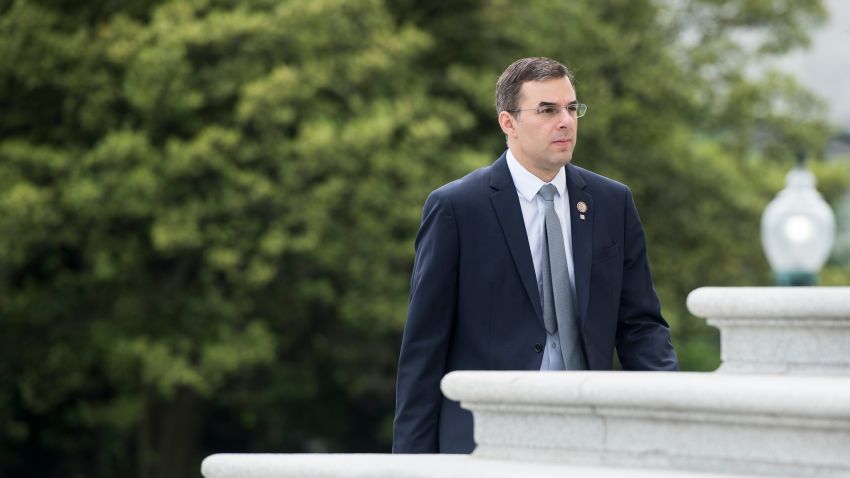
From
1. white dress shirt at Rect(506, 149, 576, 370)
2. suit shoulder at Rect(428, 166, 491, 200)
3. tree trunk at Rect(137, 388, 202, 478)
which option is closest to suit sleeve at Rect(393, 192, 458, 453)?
suit shoulder at Rect(428, 166, 491, 200)

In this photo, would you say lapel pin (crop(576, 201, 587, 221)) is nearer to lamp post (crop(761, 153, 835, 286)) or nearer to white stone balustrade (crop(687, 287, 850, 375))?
white stone balustrade (crop(687, 287, 850, 375))

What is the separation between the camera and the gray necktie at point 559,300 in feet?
18.1

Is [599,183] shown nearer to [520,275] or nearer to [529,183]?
[529,183]

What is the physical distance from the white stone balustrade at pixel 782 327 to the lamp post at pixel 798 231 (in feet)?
38.5

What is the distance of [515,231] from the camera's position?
5.62 metres

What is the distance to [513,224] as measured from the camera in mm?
5641

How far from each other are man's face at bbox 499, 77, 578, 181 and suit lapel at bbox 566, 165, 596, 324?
0.47 ft

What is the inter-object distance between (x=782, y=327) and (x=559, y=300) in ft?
2.46

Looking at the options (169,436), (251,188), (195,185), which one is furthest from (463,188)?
(169,436)

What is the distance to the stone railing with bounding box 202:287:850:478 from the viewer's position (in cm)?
437

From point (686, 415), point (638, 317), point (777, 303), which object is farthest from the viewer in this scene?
point (638, 317)

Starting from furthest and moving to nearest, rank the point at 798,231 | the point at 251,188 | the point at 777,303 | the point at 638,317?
the point at 251,188, the point at 798,231, the point at 638,317, the point at 777,303

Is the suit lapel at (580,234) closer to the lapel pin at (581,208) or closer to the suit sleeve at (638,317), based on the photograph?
the lapel pin at (581,208)

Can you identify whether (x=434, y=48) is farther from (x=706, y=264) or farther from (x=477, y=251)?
(x=477, y=251)
